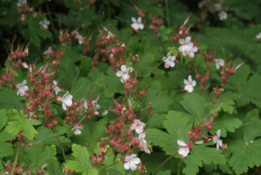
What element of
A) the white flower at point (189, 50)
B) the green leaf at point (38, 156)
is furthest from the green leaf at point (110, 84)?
the green leaf at point (38, 156)

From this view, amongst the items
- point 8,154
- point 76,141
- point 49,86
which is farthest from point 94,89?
point 8,154

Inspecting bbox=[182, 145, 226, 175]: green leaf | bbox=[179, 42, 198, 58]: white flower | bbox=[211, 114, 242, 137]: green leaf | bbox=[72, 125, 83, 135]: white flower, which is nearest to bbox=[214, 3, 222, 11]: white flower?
bbox=[179, 42, 198, 58]: white flower

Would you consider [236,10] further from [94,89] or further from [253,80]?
[94,89]

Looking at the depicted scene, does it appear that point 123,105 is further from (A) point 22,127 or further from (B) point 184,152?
(A) point 22,127

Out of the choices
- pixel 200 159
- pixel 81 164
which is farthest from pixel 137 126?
pixel 200 159

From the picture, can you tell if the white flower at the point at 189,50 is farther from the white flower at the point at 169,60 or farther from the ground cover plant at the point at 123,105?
the white flower at the point at 169,60

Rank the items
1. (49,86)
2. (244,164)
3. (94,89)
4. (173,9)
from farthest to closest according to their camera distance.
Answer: (173,9)
(94,89)
(244,164)
(49,86)

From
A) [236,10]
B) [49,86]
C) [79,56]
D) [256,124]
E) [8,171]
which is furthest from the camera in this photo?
[236,10]

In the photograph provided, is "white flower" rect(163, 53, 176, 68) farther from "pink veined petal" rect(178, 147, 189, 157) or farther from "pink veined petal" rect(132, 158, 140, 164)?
"pink veined petal" rect(132, 158, 140, 164)
